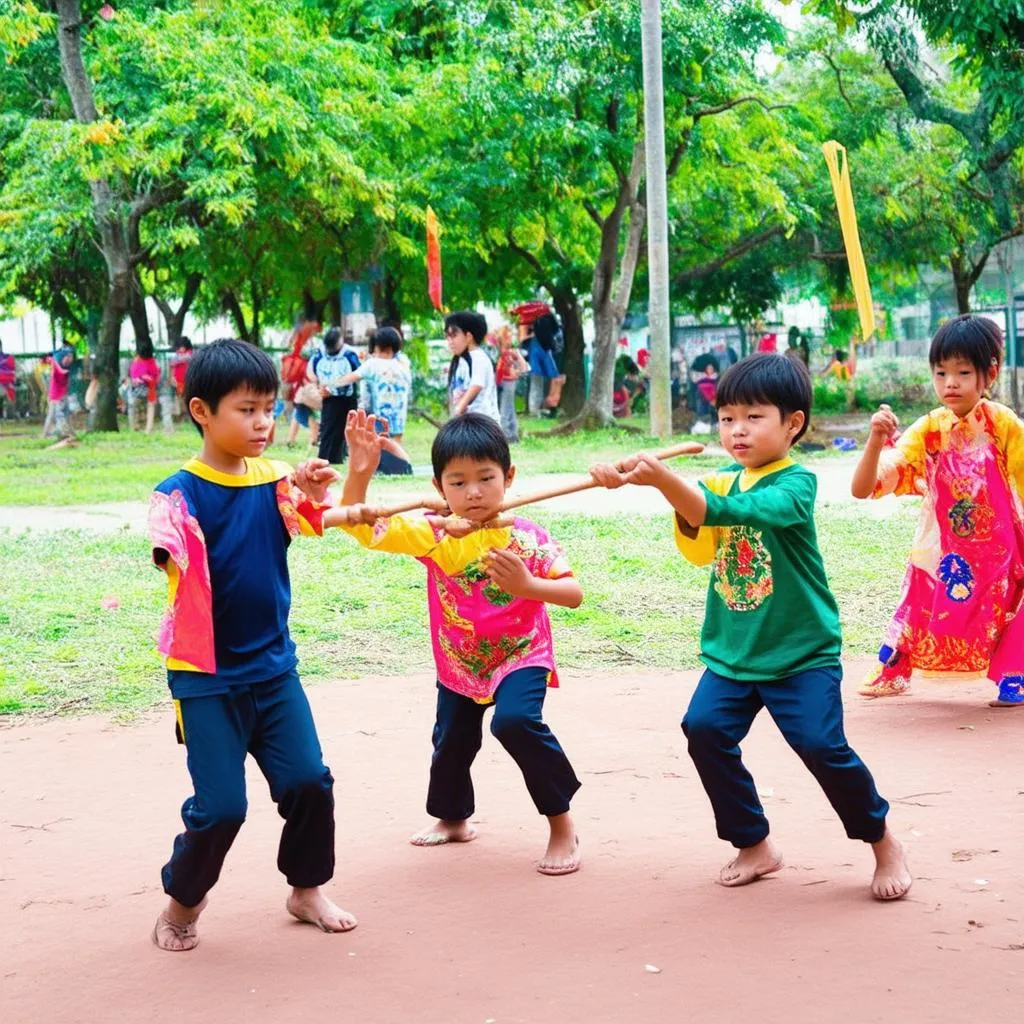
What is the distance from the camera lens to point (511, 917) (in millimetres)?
3447

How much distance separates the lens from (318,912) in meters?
3.42

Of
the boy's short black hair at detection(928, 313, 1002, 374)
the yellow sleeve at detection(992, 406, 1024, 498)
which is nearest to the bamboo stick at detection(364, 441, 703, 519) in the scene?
the boy's short black hair at detection(928, 313, 1002, 374)

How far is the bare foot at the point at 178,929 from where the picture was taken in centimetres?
332

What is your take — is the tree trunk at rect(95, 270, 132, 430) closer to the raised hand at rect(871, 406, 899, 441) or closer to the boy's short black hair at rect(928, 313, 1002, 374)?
the boy's short black hair at rect(928, 313, 1002, 374)

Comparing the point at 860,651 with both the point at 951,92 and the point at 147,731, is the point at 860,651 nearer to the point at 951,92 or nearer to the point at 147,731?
the point at 147,731

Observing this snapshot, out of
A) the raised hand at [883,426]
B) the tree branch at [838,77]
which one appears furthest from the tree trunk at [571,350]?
the raised hand at [883,426]

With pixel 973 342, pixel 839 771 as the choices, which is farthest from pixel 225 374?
pixel 973 342

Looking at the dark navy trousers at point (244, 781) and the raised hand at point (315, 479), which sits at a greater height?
the raised hand at point (315, 479)

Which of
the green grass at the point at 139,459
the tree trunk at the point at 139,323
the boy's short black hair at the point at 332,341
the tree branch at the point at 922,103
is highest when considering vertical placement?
the tree branch at the point at 922,103

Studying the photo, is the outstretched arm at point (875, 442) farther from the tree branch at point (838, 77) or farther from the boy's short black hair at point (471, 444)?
the tree branch at point (838, 77)

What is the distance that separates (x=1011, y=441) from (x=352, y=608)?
335 cm

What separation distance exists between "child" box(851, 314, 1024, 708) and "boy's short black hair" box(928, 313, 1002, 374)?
0.11 m

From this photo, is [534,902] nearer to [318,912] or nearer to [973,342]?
[318,912]

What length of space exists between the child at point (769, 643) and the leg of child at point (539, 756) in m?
0.35
